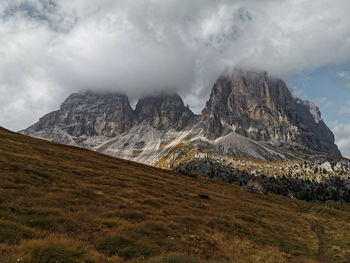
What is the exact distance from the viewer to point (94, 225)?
16.0 m

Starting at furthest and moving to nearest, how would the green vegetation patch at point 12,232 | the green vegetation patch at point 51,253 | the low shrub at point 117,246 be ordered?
the low shrub at point 117,246 → the green vegetation patch at point 12,232 → the green vegetation patch at point 51,253

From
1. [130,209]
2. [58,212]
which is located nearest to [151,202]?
[130,209]

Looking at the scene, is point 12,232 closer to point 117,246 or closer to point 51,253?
point 51,253

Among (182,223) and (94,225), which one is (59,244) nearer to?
(94,225)

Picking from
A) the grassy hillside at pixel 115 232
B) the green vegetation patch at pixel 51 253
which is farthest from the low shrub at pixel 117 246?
the green vegetation patch at pixel 51 253

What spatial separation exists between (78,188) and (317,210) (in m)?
73.7

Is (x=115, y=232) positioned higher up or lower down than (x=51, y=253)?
lower down

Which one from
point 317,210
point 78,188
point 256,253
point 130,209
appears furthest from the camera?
point 317,210

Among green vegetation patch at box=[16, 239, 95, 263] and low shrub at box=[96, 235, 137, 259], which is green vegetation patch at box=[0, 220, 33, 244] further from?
low shrub at box=[96, 235, 137, 259]

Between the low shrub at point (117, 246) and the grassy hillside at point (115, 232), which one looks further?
the low shrub at point (117, 246)

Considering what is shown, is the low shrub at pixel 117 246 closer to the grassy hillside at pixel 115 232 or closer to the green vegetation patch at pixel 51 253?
the grassy hillside at pixel 115 232

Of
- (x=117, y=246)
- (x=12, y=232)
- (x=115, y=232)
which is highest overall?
(x=12, y=232)

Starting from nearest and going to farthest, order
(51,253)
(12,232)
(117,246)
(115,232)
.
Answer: (51,253) < (12,232) < (117,246) < (115,232)

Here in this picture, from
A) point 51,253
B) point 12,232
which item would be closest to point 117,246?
point 51,253
